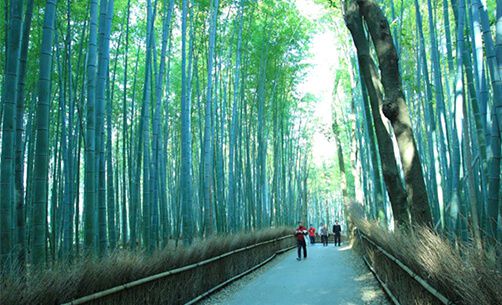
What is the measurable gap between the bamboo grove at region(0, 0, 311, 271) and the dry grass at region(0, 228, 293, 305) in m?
0.33

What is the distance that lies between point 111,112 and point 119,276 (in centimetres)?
524

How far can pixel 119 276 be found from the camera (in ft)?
12.2

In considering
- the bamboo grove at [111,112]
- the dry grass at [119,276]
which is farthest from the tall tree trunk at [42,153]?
the dry grass at [119,276]

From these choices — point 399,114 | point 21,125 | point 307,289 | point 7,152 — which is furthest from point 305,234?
point 7,152

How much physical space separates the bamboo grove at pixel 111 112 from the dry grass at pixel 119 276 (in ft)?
1.09

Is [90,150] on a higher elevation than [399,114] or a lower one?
lower

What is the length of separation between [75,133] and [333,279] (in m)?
5.25

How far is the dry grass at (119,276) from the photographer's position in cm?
259

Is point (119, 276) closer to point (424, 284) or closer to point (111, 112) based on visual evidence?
point (424, 284)

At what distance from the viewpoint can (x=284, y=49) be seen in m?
14.1

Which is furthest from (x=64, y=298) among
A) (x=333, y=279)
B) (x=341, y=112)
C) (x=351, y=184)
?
(x=351, y=184)

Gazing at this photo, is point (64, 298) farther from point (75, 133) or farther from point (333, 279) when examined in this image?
point (75, 133)

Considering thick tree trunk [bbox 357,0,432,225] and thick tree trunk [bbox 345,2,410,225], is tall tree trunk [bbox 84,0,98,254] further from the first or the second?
thick tree trunk [bbox 345,2,410,225]

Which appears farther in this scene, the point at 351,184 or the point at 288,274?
the point at 351,184
